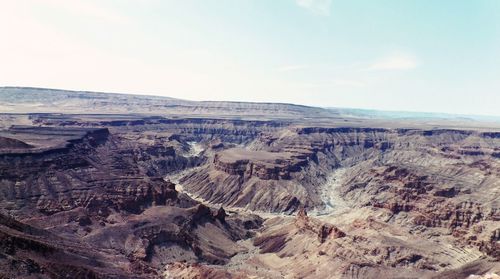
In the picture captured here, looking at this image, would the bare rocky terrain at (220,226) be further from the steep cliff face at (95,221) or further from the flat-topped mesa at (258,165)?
the flat-topped mesa at (258,165)

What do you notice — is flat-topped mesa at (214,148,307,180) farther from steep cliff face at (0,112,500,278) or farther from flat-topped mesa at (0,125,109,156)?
flat-topped mesa at (0,125,109,156)

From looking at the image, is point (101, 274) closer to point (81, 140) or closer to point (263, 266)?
point (263, 266)

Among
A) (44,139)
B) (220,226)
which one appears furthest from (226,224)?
(44,139)

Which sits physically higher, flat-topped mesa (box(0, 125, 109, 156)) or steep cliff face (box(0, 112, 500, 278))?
flat-topped mesa (box(0, 125, 109, 156))

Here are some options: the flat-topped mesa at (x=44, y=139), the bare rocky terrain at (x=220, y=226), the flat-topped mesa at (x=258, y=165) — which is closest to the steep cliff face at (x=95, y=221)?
the bare rocky terrain at (x=220, y=226)

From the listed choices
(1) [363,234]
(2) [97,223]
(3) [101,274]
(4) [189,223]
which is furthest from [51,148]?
(1) [363,234]

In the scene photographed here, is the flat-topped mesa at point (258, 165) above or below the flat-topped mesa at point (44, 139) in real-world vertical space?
below

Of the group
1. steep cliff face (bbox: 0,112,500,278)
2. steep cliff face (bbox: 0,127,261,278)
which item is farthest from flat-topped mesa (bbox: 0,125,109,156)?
steep cliff face (bbox: 0,127,261,278)

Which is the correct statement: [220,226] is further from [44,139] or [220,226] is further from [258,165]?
[44,139]
